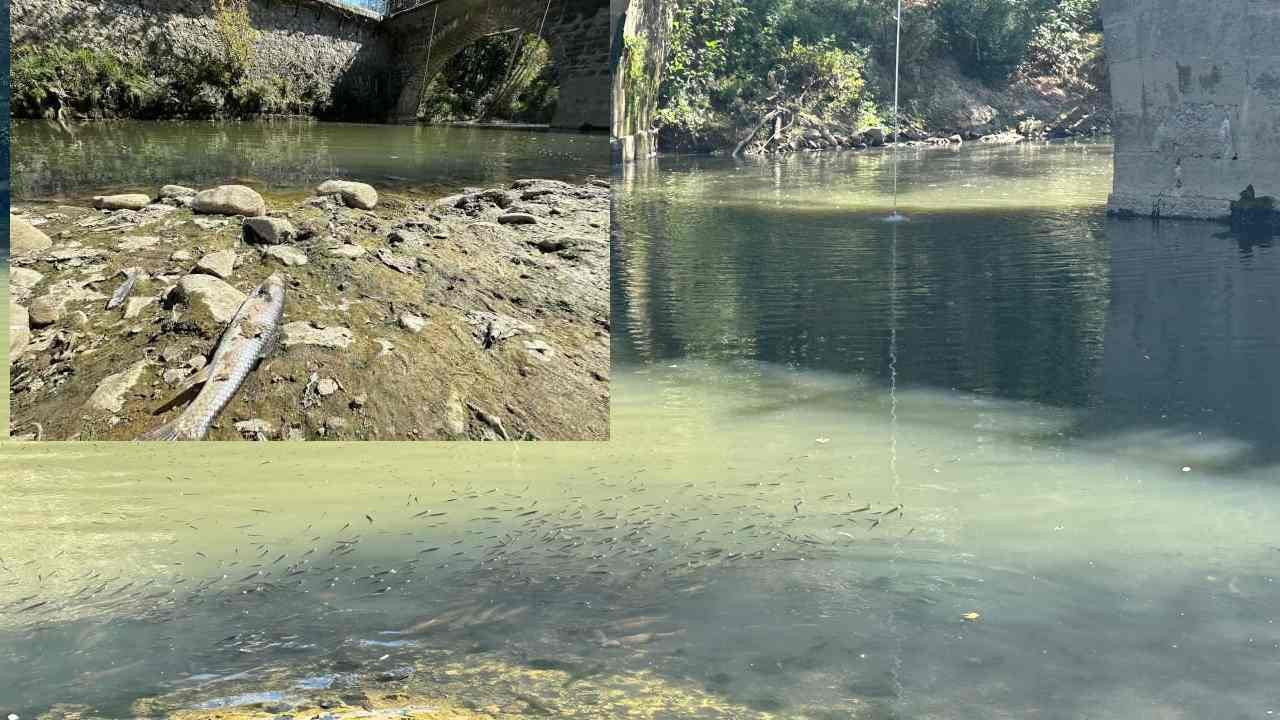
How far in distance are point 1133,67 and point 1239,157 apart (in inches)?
55.4

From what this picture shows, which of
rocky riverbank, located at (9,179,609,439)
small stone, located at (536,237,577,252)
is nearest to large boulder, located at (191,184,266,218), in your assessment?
rocky riverbank, located at (9,179,609,439)

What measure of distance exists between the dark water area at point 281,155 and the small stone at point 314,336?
0.42m

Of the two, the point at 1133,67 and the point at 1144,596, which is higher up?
the point at 1133,67

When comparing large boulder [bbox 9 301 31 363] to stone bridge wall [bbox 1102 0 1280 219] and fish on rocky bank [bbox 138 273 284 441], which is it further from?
stone bridge wall [bbox 1102 0 1280 219]

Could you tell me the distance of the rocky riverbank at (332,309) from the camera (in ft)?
12.6

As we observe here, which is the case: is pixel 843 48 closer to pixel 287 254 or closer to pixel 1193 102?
pixel 1193 102

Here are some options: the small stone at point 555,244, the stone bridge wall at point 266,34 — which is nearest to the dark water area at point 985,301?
the small stone at point 555,244

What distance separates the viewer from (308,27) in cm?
414

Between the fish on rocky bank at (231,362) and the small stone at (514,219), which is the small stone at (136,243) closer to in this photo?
the fish on rocky bank at (231,362)

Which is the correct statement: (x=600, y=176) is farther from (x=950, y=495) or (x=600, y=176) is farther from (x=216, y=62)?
(x=950, y=495)

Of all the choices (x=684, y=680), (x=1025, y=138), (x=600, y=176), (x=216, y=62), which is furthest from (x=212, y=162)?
(x=1025, y=138)

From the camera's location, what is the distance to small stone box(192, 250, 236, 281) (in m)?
3.97

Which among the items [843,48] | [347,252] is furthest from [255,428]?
[843,48]

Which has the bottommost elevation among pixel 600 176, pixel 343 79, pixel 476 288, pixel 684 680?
pixel 684 680
